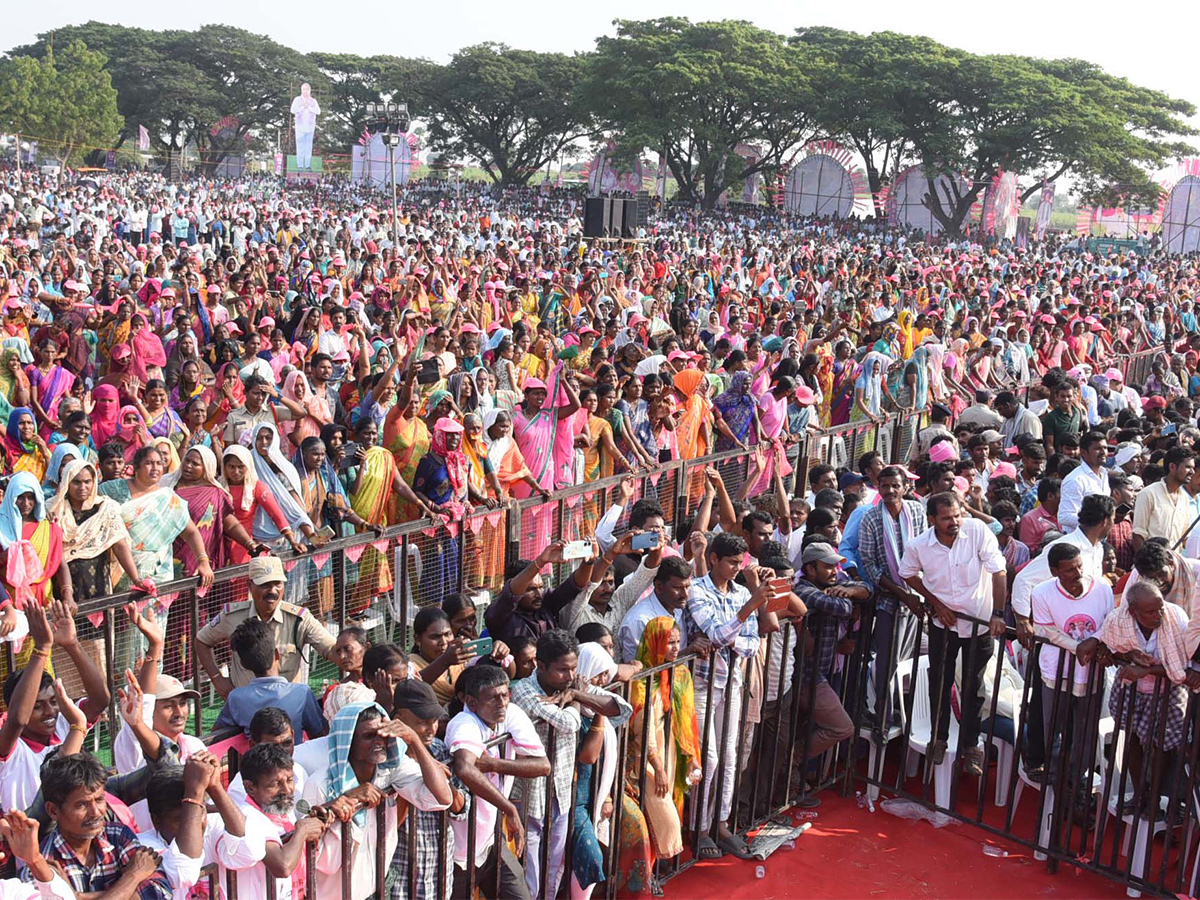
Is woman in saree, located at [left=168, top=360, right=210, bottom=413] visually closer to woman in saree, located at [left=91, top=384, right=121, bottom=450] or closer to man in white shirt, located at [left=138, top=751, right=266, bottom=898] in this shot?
woman in saree, located at [left=91, top=384, right=121, bottom=450]

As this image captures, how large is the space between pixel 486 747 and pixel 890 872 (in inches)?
79.2

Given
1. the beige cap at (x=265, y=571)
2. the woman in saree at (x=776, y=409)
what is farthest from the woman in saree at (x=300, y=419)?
the woman in saree at (x=776, y=409)

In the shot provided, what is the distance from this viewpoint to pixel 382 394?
7895 millimetres

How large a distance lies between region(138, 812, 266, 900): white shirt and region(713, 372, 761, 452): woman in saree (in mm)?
5969

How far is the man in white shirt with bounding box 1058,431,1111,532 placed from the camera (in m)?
6.64

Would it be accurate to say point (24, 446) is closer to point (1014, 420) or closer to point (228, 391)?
point (228, 391)

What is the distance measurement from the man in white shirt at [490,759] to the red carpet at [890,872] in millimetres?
982

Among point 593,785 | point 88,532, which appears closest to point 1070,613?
point 593,785

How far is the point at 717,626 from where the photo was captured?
4.81 metres

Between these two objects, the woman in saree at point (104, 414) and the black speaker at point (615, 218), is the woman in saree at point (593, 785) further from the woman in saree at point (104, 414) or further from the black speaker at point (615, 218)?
the black speaker at point (615, 218)

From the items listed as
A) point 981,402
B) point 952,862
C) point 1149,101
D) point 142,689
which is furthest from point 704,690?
point 1149,101

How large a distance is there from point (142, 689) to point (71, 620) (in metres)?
0.32

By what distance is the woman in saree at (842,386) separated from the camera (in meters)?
10.7

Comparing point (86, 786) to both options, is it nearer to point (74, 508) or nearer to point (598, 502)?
point (74, 508)
